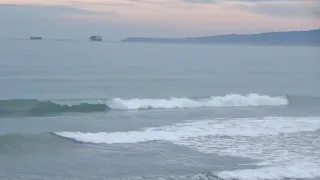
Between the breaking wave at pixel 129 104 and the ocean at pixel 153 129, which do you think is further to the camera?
the breaking wave at pixel 129 104

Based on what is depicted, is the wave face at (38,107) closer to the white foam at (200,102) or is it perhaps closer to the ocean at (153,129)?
the ocean at (153,129)

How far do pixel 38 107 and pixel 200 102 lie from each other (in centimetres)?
804

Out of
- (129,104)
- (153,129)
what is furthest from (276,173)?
(129,104)

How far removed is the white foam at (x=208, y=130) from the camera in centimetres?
1702

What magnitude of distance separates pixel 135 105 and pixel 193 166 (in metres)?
12.6

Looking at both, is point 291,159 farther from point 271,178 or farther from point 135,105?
point 135,105

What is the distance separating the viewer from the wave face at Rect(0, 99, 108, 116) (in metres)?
23.2

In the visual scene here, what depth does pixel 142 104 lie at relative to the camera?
85.6 ft

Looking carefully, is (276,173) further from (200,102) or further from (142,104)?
(200,102)

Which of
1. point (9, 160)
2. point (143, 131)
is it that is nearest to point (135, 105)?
point (143, 131)

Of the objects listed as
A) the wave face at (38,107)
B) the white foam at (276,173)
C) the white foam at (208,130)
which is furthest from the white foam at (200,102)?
the white foam at (276,173)

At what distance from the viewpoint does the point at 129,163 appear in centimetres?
1352

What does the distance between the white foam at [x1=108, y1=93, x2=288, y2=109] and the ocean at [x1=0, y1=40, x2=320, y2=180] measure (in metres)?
0.05

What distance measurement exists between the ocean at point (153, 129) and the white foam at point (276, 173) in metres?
0.02
